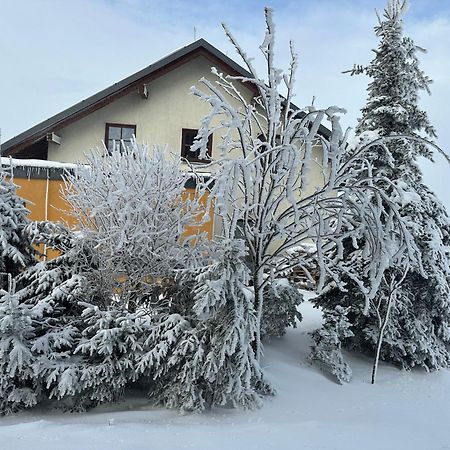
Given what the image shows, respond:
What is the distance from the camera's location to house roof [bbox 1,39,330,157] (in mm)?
15375

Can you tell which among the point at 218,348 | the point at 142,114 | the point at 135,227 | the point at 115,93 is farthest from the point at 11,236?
the point at 142,114

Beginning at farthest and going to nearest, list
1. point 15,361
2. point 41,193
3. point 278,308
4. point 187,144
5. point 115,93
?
point 187,144, point 115,93, point 41,193, point 278,308, point 15,361

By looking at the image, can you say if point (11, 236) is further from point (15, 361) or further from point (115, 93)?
point (115, 93)

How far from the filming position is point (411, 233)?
895 centimetres

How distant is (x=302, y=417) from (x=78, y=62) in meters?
24.1

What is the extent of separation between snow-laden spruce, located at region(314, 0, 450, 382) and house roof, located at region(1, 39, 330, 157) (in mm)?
5675

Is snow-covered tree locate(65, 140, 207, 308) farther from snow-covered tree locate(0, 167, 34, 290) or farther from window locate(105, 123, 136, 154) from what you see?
window locate(105, 123, 136, 154)

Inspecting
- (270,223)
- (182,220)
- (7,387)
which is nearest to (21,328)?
(7,387)

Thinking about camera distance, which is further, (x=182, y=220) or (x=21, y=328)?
(x=182, y=220)

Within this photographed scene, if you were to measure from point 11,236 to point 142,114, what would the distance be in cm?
901

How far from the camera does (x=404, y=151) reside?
9586 mm

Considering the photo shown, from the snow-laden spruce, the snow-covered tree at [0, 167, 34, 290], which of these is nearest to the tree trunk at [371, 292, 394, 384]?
the snow-laden spruce

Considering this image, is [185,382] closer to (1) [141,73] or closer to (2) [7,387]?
(2) [7,387]

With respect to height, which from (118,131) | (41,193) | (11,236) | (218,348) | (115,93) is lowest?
(218,348)
